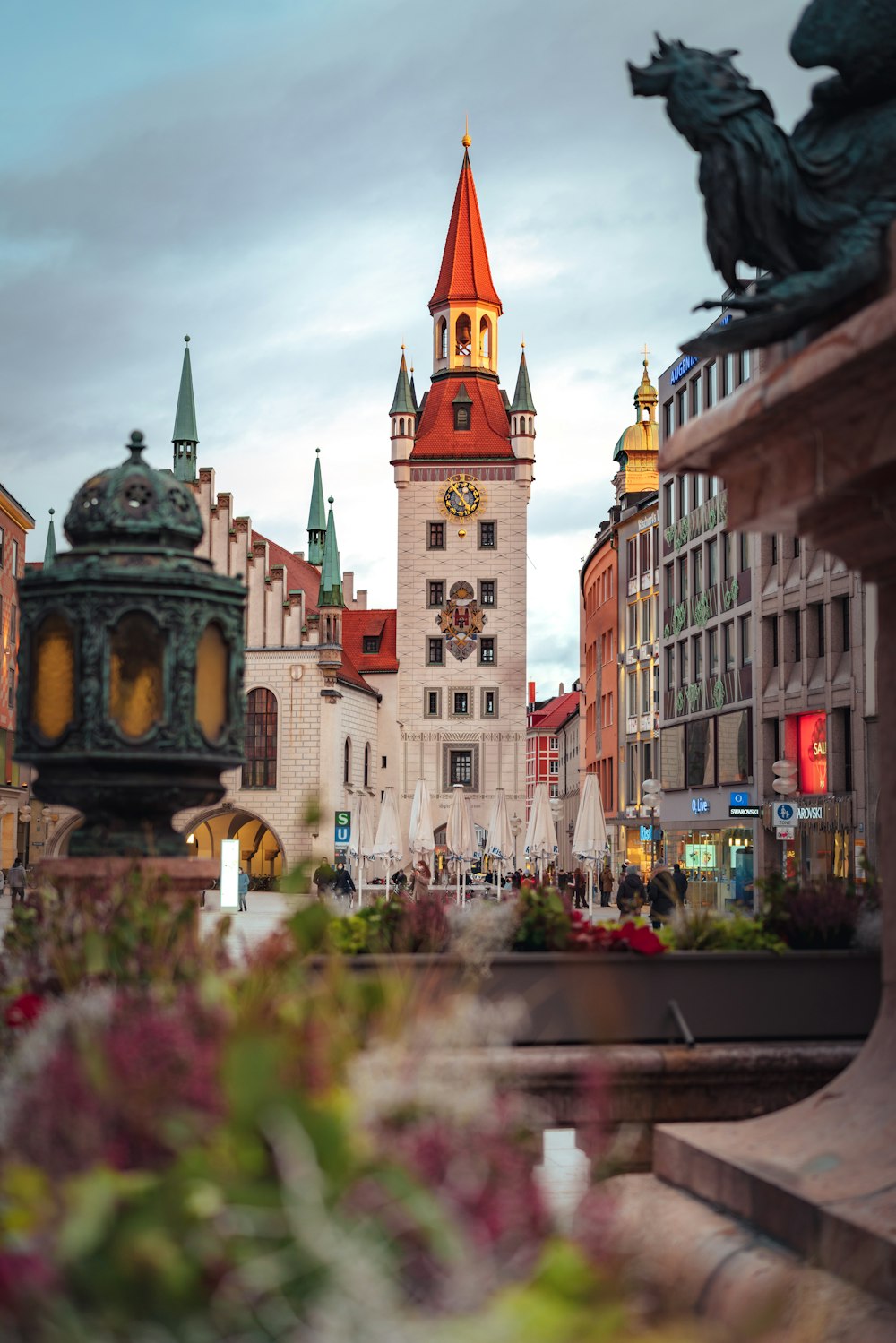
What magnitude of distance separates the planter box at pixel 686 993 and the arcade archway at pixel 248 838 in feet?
225

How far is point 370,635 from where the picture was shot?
86750 mm

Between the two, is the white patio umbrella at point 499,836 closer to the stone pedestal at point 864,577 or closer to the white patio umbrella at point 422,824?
the white patio umbrella at point 422,824

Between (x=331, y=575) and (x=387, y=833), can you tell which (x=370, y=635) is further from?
(x=387, y=833)

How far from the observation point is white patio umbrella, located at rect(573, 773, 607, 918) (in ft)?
129

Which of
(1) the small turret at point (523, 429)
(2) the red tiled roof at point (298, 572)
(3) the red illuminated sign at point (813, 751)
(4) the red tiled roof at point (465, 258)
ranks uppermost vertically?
(4) the red tiled roof at point (465, 258)

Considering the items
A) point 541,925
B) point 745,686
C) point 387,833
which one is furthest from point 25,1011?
point 745,686

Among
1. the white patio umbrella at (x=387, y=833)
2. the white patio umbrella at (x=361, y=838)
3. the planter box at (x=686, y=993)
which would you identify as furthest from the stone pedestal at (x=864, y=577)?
the white patio umbrella at (x=361, y=838)

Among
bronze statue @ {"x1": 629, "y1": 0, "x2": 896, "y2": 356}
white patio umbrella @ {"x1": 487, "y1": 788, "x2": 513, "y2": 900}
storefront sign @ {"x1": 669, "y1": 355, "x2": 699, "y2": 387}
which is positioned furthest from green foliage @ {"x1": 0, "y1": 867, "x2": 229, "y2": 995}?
storefront sign @ {"x1": 669, "y1": 355, "x2": 699, "y2": 387}

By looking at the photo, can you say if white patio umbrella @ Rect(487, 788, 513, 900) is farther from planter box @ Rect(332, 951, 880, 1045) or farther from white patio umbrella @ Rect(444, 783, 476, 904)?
planter box @ Rect(332, 951, 880, 1045)

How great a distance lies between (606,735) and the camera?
2756 inches

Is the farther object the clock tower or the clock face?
the clock face

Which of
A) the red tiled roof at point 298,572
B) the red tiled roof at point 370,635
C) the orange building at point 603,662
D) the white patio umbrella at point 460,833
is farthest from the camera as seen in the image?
the red tiled roof at point 298,572

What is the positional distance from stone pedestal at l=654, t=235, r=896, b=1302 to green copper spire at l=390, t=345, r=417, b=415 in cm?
7864

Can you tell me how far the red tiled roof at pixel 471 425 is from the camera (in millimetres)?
82688
